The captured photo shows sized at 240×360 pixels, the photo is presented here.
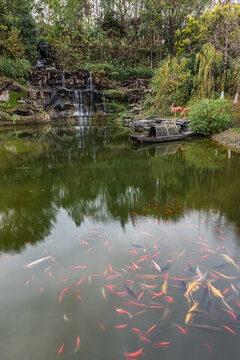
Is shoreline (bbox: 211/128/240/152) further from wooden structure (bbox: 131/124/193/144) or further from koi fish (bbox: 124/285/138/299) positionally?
koi fish (bbox: 124/285/138/299)

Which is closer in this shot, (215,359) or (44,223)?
(215,359)

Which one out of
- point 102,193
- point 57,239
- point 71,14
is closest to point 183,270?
point 57,239

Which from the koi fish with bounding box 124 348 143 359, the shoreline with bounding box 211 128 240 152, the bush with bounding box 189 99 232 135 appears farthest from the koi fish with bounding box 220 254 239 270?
the bush with bounding box 189 99 232 135

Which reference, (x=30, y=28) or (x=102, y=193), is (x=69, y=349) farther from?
(x=30, y=28)

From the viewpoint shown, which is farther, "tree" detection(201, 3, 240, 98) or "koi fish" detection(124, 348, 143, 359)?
"tree" detection(201, 3, 240, 98)

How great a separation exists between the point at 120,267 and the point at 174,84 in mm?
15898

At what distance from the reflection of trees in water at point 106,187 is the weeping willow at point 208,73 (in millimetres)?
6917

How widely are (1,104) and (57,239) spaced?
62.3 ft

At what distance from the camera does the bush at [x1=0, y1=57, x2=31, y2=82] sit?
20.6 metres

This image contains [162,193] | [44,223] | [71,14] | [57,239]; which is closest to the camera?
[57,239]

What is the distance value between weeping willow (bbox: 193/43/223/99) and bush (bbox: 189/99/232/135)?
3205 mm

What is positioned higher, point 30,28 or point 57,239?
point 30,28

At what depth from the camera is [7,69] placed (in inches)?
818

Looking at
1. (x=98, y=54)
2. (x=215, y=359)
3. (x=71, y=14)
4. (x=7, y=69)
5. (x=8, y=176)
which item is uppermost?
(x=71, y=14)
